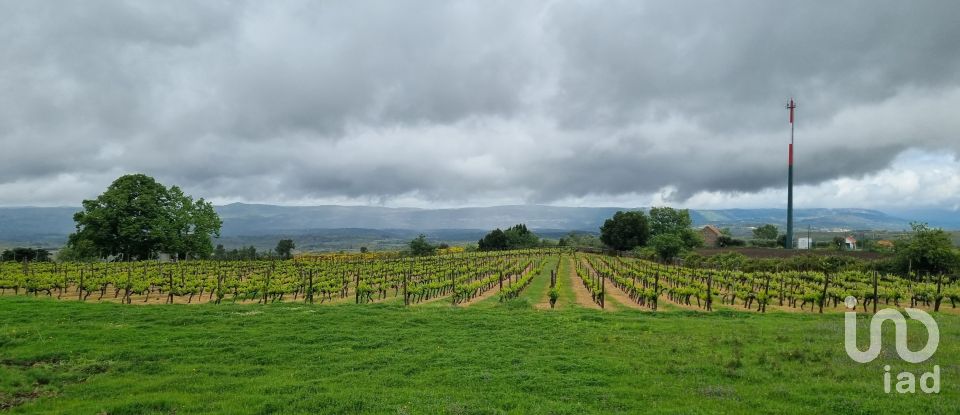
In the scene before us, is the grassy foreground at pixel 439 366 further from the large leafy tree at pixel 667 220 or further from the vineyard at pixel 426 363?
the large leafy tree at pixel 667 220

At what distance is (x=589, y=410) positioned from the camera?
7902 millimetres

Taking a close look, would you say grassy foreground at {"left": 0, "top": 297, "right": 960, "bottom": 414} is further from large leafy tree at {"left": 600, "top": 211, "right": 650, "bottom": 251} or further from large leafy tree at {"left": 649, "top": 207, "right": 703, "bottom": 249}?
large leafy tree at {"left": 649, "top": 207, "right": 703, "bottom": 249}

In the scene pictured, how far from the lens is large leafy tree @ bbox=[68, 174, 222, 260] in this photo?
177 feet

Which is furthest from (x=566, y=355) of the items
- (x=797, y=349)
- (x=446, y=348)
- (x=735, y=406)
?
(x=797, y=349)

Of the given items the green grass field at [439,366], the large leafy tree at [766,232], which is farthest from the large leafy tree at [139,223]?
the large leafy tree at [766,232]

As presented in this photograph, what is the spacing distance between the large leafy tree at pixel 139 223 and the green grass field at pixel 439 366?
45.1 meters

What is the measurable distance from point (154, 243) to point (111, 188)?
7.97 meters

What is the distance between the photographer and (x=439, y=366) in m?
10.8

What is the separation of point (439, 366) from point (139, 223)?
194ft

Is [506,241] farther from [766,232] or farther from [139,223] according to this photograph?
[766,232]

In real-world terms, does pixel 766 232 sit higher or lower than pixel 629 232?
higher

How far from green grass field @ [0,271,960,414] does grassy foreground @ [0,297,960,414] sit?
45 millimetres

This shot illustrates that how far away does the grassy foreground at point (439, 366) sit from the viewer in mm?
8266

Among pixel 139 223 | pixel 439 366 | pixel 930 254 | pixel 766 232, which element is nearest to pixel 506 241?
pixel 139 223
